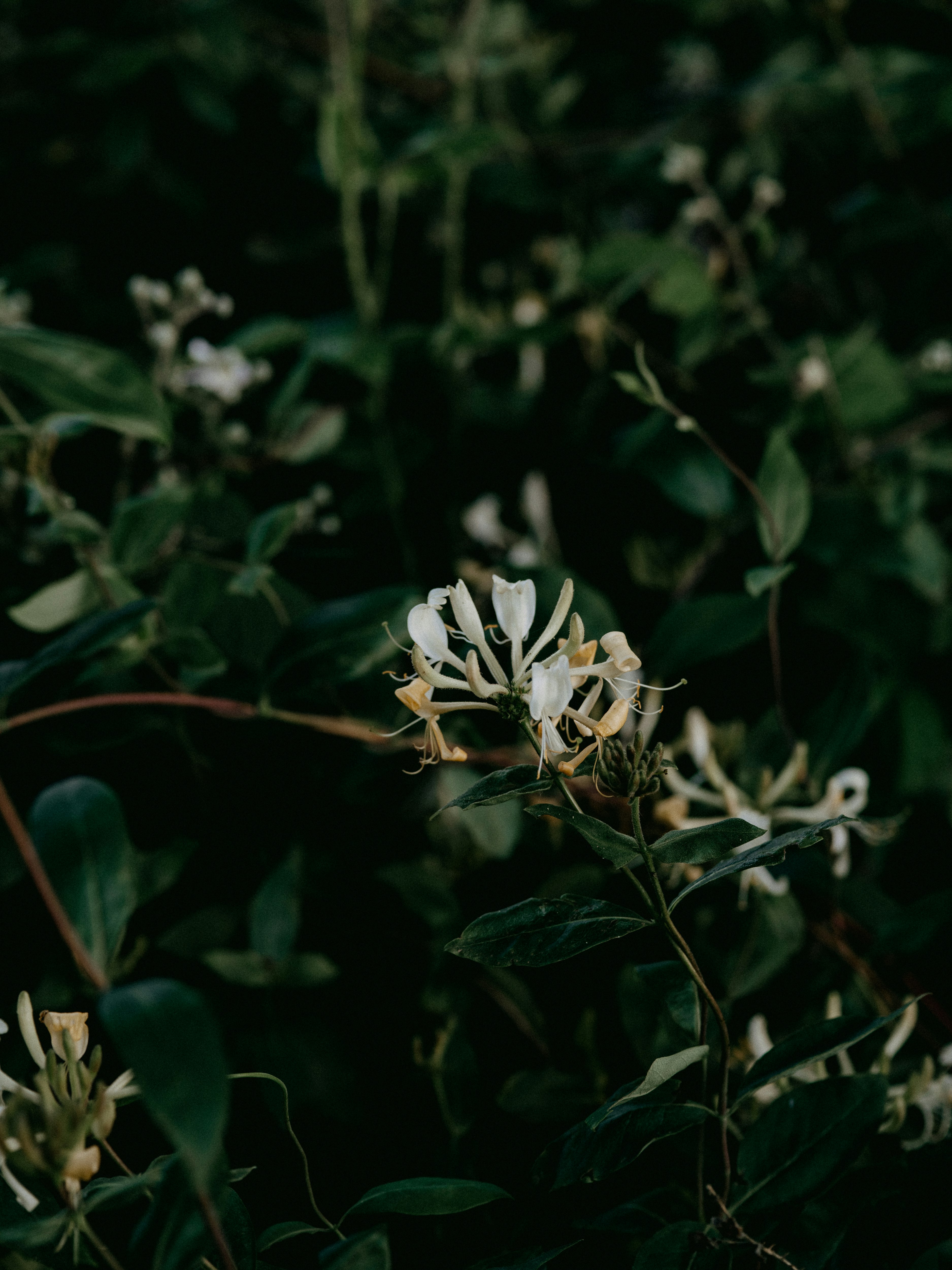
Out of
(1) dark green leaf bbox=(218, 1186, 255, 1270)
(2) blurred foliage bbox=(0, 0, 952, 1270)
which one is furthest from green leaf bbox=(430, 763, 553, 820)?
(1) dark green leaf bbox=(218, 1186, 255, 1270)

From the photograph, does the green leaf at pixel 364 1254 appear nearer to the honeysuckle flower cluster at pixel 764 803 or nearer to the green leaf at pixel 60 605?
the honeysuckle flower cluster at pixel 764 803

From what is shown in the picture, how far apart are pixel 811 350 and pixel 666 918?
0.70 m

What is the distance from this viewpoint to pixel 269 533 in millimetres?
627

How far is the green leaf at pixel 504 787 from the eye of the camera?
1.22 ft

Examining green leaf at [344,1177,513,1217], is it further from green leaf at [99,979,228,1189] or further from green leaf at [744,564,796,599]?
green leaf at [744,564,796,599]

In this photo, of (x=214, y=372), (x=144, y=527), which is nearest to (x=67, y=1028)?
(x=144, y=527)

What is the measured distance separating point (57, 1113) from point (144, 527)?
1.42 ft

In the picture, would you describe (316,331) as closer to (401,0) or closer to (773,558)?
(773,558)

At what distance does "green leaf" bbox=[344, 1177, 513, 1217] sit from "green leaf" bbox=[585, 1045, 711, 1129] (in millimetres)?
62

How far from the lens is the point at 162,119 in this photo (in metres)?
1.16

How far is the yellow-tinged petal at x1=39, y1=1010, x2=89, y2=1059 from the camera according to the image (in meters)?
0.41

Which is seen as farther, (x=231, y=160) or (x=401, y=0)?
(x=401, y=0)

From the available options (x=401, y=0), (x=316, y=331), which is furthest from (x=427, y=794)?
(x=401, y=0)

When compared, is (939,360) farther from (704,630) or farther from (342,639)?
(342,639)
